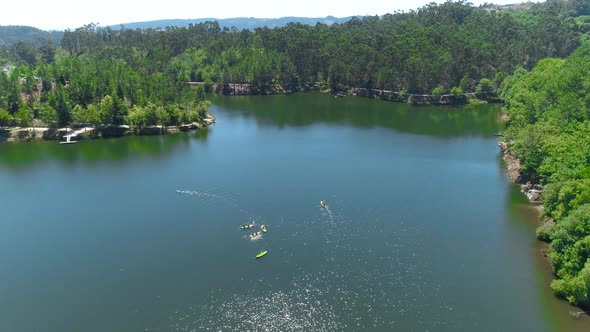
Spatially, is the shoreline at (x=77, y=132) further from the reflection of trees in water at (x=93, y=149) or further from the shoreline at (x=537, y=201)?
the shoreline at (x=537, y=201)

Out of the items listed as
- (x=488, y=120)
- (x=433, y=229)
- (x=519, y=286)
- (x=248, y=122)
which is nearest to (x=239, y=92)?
(x=248, y=122)

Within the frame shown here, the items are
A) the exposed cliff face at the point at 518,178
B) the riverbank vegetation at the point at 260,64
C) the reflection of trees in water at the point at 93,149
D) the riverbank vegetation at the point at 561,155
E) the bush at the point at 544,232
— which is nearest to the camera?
the riverbank vegetation at the point at 561,155

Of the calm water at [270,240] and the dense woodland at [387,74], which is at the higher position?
the dense woodland at [387,74]

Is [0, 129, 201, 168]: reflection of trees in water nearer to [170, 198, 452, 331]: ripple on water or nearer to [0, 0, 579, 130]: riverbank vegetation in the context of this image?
[0, 0, 579, 130]: riverbank vegetation

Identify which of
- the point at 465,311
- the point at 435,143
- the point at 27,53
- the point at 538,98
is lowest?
the point at 465,311

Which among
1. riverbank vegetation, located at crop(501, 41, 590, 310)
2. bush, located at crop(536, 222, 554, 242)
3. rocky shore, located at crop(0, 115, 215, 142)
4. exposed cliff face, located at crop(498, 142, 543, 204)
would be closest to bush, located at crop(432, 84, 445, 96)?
riverbank vegetation, located at crop(501, 41, 590, 310)

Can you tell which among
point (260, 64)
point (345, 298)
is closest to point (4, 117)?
point (260, 64)

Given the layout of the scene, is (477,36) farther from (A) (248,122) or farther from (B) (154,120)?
(B) (154,120)

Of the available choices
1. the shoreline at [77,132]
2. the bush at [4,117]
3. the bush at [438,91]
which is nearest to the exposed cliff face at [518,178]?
the bush at [438,91]
